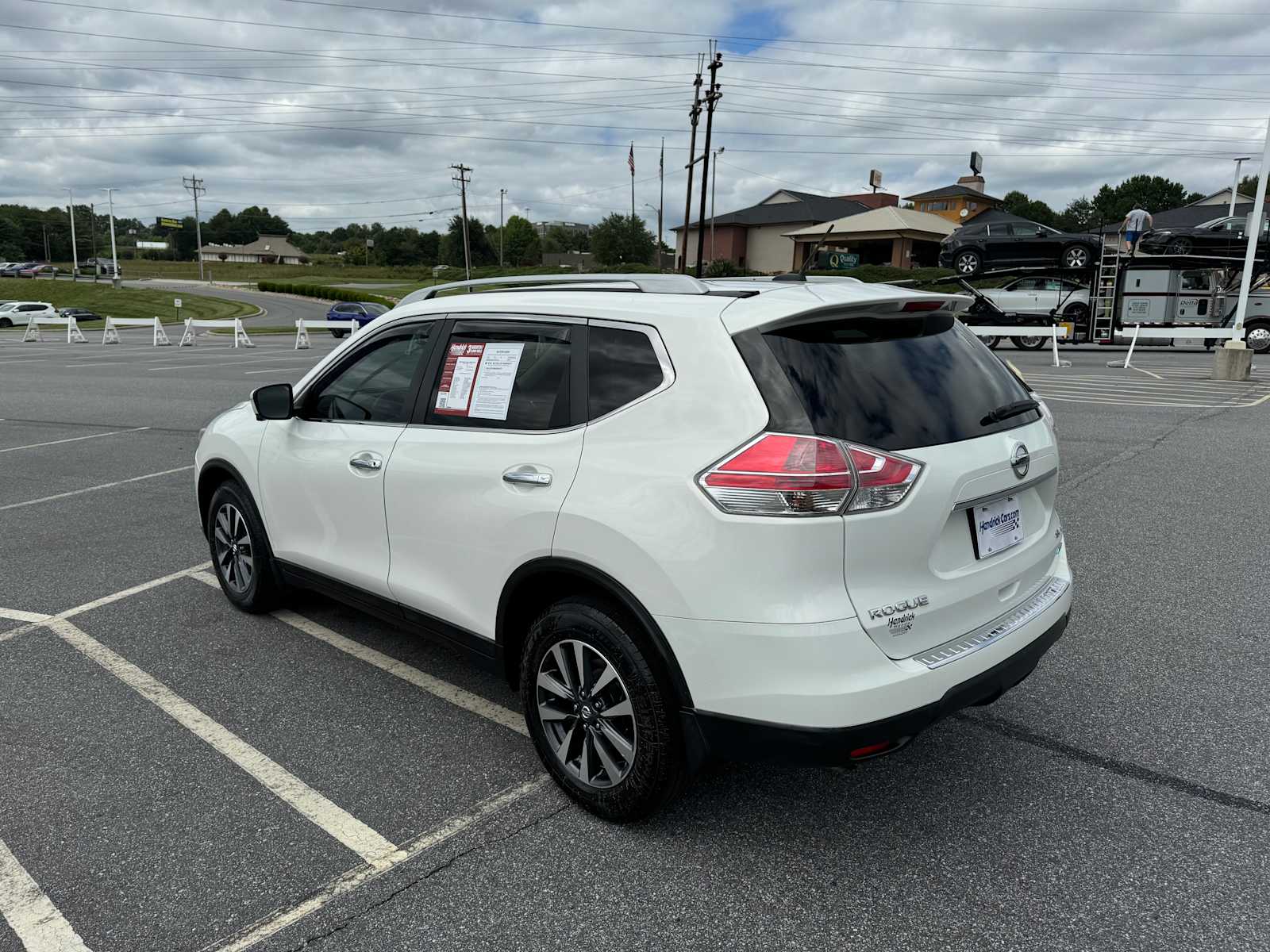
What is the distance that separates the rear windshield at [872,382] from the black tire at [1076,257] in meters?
26.4

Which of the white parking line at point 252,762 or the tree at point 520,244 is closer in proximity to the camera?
the white parking line at point 252,762

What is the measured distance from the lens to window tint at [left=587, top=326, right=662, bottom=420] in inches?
109

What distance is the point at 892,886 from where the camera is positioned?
102 inches

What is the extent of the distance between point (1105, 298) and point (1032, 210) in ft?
229

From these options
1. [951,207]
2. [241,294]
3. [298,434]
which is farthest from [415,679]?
[241,294]

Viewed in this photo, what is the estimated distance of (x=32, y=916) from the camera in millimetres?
2488

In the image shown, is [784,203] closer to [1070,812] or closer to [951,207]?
[951,207]

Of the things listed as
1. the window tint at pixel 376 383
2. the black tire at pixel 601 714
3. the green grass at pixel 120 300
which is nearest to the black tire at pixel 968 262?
the window tint at pixel 376 383

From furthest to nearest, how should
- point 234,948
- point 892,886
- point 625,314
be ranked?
1. point 625,314
2. point 892,886
3. point 234,948

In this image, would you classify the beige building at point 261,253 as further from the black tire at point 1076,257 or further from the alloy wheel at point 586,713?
the alloy wheel at point 586,713

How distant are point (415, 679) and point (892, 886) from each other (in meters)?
2.28

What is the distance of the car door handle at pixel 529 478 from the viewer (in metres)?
2.86

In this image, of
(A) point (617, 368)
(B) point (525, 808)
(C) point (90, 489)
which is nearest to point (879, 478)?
(A) point (617, 368)

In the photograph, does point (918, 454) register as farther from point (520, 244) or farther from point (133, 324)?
point (520, 244)
